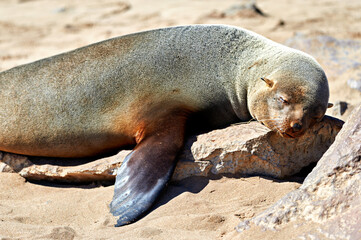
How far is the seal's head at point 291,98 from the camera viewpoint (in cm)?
410

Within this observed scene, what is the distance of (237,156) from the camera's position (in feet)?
13.3

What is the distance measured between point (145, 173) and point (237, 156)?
818 millimetres

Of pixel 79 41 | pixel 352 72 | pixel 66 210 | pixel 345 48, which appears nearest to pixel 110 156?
pixel 66 210

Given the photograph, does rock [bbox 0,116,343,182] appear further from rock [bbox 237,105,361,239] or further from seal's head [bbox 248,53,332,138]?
rock [bbox 237,105,361,239]

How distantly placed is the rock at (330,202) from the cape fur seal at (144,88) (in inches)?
45.1

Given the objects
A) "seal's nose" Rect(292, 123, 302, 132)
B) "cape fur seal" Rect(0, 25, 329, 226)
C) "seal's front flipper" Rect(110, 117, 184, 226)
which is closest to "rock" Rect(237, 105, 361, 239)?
"seal's nose" Rect(292, 123, 302, 132)

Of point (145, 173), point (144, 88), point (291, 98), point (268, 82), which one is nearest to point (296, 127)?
point (291, 98)

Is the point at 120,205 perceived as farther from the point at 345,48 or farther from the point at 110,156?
the point at 345,48

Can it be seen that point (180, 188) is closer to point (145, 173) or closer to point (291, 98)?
point (145, 173)

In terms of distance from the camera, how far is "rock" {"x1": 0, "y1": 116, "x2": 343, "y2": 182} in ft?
13.4

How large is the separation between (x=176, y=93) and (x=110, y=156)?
0.92m

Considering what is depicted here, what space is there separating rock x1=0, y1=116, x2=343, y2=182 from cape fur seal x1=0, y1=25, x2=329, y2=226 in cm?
21

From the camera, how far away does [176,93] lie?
4703 mm

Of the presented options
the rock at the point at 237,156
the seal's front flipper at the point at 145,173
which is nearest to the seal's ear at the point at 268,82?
the rock at the point at 237,156
